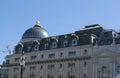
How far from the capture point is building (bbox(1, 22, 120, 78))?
80.8 metres

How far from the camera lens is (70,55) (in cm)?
8931

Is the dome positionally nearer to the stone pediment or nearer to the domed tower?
the domed tower

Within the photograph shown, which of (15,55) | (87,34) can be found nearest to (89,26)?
(87,34)

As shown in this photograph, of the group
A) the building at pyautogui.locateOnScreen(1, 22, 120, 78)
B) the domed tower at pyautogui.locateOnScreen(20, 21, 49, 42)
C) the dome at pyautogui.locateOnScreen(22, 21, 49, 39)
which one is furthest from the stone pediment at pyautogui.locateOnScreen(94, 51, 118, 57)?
the dome at pyautogui.locateOnScreen(22, 21, 49, 39)

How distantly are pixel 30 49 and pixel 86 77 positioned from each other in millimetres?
→ 27178

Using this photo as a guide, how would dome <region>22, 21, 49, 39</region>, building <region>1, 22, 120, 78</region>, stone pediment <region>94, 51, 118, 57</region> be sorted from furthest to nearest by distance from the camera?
dome <region>22, 21, 49, 39</region>
building <region>1, 22, 120, 78</region>
stone pediment <region>94, 51, 118, 57</region>

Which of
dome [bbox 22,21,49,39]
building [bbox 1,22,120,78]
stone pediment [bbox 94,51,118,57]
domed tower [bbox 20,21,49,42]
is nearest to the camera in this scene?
stone pediment [bbox 94,51,118,57]

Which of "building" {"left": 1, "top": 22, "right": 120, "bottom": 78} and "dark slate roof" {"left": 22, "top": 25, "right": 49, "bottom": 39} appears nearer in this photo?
"building" {"left": 1, "top": 22, "right": 120, "bottom": 78}

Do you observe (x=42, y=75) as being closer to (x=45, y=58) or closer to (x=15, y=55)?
(x=45, y=58)

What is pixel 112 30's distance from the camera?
3290 inches

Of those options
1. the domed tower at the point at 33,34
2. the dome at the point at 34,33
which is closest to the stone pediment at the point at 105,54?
the domed tower at the point at 33,34

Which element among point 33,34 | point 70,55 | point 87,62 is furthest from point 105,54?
point 33,34

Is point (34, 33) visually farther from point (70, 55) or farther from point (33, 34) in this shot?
point (70, 55)

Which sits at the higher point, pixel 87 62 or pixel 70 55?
pixel 70 55
